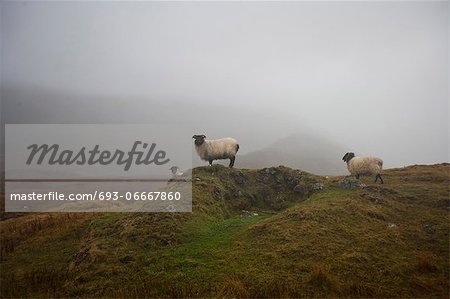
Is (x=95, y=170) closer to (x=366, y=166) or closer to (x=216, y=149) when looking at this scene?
(x=216, y=149)

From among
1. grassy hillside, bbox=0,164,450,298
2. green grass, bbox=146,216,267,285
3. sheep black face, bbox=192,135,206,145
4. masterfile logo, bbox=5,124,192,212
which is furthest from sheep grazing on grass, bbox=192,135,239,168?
green grass, bbox=146,216,267,285

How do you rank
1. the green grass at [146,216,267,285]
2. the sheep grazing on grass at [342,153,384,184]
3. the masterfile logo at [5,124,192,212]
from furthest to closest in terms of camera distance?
1. the masterfile logo at [5,124,192,212]
2. the sheep grazing on grass at [342,153,384,184]
3. the green grass at [146,216,267,285]

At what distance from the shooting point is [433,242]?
13977 millimetres


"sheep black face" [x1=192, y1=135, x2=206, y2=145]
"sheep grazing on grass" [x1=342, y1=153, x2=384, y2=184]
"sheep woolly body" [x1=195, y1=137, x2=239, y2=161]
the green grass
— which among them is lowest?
the green grass

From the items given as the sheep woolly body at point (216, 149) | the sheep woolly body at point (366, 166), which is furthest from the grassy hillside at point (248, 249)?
the sheep woolly body at point (216, 149)

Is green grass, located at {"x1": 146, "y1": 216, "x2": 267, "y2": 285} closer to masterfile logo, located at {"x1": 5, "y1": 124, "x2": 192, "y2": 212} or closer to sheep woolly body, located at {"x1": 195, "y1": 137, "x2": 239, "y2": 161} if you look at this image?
masterfile logo, located at {"x1": 5, "y1": 124, "x2": 192, "y2": 212}

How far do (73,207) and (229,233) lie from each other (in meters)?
18.4

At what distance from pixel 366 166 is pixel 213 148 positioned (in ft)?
38.1

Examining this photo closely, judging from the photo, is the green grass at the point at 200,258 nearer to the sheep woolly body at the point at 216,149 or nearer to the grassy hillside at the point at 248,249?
the grassy hillside at the point at 248,249

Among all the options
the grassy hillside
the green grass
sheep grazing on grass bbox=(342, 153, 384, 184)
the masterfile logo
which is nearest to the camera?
the grassy hillside

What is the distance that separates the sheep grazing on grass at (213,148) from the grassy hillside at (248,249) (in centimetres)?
402

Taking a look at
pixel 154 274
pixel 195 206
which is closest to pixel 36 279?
pixel 154 274

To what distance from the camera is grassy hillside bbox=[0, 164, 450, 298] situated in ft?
36.4

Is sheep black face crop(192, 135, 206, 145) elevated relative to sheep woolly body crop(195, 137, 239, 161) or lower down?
elevated
